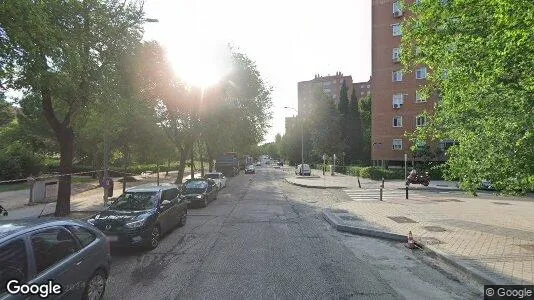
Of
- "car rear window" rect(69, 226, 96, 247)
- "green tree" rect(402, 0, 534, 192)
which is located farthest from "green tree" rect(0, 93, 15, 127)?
"green tree" rect(402, 0, 534, 192)

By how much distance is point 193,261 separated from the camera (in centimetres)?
895

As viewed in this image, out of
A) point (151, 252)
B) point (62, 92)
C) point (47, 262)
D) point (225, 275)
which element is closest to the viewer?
point (47, 262)

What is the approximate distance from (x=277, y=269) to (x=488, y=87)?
6.66 meters

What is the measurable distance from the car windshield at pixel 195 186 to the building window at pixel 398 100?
32.3 m

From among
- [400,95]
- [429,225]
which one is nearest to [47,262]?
[429,225]

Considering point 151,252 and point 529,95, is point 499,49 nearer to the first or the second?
point 529,95

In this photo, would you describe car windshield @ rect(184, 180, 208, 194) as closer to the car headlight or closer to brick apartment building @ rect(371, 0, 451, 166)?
the car headlight

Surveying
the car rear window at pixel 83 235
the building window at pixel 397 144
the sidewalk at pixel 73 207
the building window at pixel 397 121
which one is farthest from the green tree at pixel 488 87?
the building window at pixel 397 121

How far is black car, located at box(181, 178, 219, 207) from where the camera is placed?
1869cm

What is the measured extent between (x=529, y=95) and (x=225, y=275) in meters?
7.73

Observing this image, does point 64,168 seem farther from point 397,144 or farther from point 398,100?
point 398,100

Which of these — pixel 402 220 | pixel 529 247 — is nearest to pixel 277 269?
pixel 529 247

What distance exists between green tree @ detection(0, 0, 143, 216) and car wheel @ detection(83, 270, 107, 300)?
6126mm

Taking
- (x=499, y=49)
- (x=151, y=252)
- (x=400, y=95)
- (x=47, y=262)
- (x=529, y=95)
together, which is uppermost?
(x=400, y=95)
